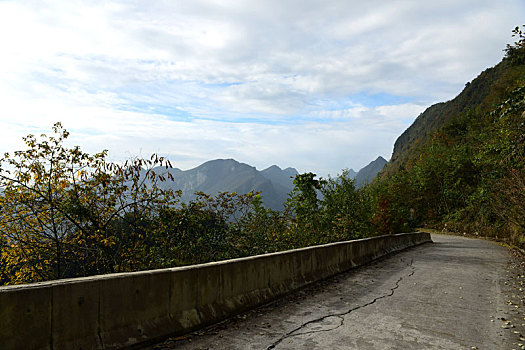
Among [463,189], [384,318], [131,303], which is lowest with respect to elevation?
[384,318]

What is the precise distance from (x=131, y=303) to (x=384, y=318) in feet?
12.9

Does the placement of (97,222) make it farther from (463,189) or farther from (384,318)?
(463,189)

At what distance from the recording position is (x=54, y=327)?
12.4ft

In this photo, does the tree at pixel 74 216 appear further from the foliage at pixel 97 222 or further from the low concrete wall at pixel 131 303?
the low concrete wall at pixel 131 303

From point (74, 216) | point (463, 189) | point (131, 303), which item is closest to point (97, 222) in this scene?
point (74, 216)

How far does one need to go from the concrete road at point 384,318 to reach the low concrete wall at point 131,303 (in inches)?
10.9

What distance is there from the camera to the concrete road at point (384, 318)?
4.91 metres

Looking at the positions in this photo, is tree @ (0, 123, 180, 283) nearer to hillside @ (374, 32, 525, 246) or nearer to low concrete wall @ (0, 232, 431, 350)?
low concrete wall @ (0, 232, 431, 350)

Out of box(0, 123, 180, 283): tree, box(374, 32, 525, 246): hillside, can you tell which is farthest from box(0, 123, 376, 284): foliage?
box(374, 32, 525, 246): hillside

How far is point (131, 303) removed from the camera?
459 cm

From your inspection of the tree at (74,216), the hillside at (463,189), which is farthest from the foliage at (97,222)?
the hillside at (463,189)

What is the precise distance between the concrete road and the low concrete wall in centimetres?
28

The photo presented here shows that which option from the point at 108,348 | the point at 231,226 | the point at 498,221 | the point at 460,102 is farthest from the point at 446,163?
the point at 460,102

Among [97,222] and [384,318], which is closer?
[384,318]
